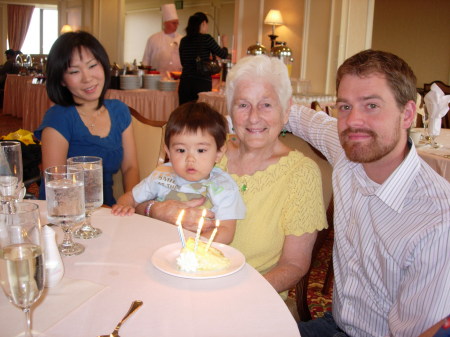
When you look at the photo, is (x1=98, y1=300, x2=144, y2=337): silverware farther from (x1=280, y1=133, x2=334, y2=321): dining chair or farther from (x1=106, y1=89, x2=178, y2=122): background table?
(x1=106, y1=89, x2=178, y2=122): background table

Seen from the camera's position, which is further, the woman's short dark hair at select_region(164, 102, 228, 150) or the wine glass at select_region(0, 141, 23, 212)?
the woman's short dark hair at select_region(164, 102, 228, 150)

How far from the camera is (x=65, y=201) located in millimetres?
1253

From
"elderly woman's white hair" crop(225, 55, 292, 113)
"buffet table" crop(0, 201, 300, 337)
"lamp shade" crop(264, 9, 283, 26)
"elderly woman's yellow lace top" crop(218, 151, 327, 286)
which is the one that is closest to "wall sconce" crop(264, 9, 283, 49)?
"lamp shade" crop(264, 9, 283, 26)

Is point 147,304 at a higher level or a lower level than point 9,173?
lower

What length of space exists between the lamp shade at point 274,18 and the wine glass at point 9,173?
689 cm

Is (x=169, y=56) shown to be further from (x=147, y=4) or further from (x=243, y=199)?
(x=147, y=4)

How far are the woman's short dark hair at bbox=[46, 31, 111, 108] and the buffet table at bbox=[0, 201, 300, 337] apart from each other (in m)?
1.45

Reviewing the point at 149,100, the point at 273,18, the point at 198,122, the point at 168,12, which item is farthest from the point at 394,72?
the point at 168,12

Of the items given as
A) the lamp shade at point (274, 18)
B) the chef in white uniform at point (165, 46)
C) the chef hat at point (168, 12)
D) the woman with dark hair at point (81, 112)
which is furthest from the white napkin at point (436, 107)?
the chef hat at point (168, 12)

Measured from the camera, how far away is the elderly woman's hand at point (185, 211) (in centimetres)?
163

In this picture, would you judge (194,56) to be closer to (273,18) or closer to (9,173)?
(273,18)

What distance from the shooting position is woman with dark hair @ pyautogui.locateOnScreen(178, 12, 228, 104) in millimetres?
5938

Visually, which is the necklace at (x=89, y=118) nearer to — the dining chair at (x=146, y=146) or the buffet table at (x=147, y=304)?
the dining chair at (x=146, y=146)

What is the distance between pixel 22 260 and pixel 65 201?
473 millimetres
